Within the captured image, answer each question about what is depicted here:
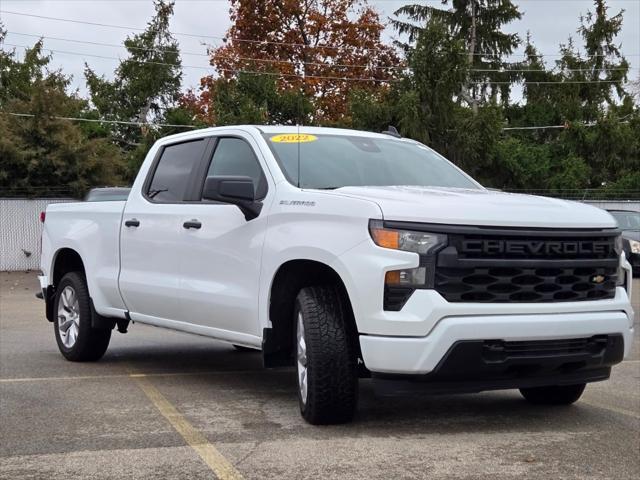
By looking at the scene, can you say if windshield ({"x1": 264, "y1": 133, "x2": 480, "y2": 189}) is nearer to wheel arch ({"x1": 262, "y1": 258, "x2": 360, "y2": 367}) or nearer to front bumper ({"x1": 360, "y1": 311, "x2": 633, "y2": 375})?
wheel arch ({"x1": 262, "y1": 258, "x2": 360, "y2": 367})

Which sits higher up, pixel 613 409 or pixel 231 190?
pixel 231 190

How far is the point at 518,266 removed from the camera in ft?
18.0

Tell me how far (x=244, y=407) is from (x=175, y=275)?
4.05ft

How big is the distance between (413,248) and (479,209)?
1.54 feet

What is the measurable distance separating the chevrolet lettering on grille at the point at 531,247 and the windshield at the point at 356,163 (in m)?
1.35

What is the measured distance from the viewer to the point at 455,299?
5367 mm

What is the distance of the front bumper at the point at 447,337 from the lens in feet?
17.4

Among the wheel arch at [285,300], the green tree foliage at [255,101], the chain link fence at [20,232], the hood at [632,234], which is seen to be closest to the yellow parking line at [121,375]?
the wheel arch at [285,300]

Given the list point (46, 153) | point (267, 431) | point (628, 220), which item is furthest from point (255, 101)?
point (267, 431)

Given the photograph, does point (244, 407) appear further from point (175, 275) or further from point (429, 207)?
point (429, 207)

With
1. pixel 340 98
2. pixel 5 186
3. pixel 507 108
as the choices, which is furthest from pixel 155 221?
pixel 507 108

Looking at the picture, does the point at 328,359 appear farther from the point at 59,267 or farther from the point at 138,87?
the point at 138,87

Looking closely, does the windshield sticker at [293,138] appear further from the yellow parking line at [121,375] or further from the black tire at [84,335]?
the black tire at [84,335]

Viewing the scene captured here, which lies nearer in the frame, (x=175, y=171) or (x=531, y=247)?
(x=531, y=247)
